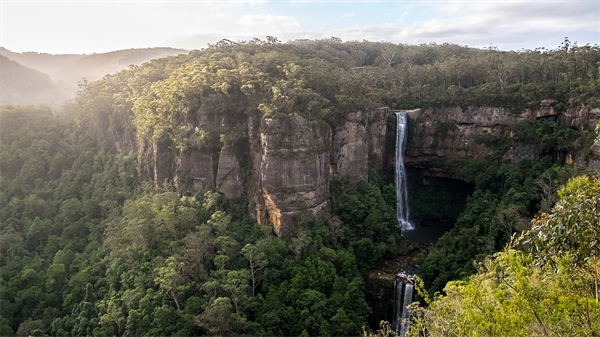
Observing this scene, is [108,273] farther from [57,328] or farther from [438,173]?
[438,173]

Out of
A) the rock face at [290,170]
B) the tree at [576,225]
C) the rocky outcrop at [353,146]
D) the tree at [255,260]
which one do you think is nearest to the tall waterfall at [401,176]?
the rocky outcrop at [353,146]

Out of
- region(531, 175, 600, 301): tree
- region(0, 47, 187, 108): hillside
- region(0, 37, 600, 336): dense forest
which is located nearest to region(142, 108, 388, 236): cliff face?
region(0, 37, 600, 336): dense forest

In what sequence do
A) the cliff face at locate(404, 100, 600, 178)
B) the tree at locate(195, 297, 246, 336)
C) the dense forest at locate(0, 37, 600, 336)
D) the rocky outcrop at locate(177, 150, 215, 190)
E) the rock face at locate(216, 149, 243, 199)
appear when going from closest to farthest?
1. the tree at locate(195, 297, 246, 336)
2. the dense forest at locate(0, 37, 600, 336)
3. the rock face at locate(216, 149, 243, 199)
4. the rocky outcrop at locate(177, 150, 215, 190)
5. the cliff face at locate(404, 100, 600, 178)

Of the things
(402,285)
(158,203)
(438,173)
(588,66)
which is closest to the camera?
(402,285)

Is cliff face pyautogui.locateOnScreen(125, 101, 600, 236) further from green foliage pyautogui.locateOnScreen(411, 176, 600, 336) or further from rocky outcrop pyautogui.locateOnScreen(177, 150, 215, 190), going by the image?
green foliage pyautogui.locateOnScreen(411, 176, 600, 336)

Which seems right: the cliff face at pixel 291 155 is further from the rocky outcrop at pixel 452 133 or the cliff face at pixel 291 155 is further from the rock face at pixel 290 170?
the rocky outcrop at pixel 452 133

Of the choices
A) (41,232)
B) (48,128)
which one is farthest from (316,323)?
(48,128)
